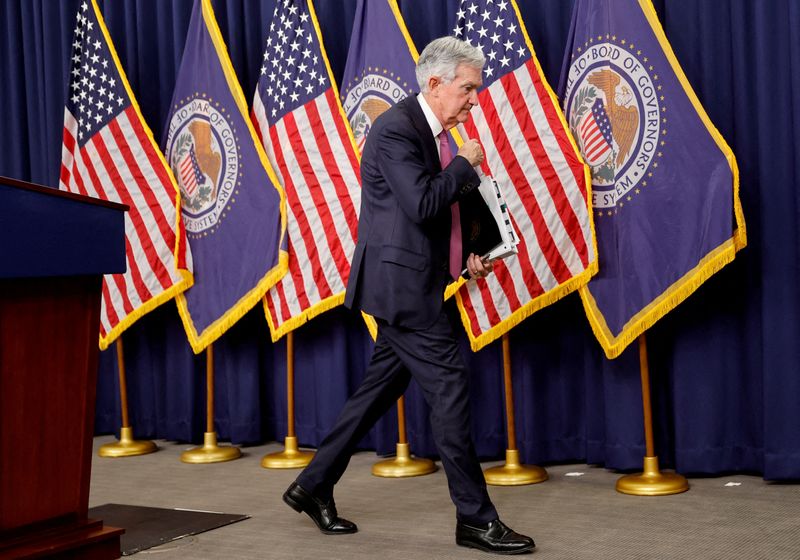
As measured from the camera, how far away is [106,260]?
2.69 metres

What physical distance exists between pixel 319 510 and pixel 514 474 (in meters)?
1.06

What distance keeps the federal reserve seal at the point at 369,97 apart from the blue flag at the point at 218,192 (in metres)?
0.49

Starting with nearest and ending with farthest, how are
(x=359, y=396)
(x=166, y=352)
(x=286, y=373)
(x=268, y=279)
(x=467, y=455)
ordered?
(x=467, y=455) → (x=359, y=396) → (x=268, y=279) → (x=286, y=373) → (x=166, y=352)

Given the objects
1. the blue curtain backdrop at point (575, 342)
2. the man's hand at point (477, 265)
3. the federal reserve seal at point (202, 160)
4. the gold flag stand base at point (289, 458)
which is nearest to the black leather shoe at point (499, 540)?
the man's hand at point (477, 265)

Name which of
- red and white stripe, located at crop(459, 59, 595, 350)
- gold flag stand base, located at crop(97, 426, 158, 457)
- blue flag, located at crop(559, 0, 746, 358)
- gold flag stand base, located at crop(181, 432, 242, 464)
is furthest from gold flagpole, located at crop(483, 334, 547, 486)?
gold flag stand base, located at crop(97, 426, 158, 457)

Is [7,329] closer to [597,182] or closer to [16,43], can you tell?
[597,182]

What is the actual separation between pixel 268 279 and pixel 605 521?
2049mm

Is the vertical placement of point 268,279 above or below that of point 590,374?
above

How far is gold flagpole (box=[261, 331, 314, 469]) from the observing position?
4633mm

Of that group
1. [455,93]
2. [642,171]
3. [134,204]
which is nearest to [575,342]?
[642,171]

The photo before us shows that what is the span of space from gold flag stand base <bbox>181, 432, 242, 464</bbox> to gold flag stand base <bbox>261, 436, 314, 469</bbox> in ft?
0.78

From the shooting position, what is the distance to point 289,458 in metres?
4.67

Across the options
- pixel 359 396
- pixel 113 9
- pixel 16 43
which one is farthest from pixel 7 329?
pixel 16 43

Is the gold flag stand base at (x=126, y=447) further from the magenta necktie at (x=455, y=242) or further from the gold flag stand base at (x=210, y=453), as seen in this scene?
the magenta necktie at (x=455, y=242)
